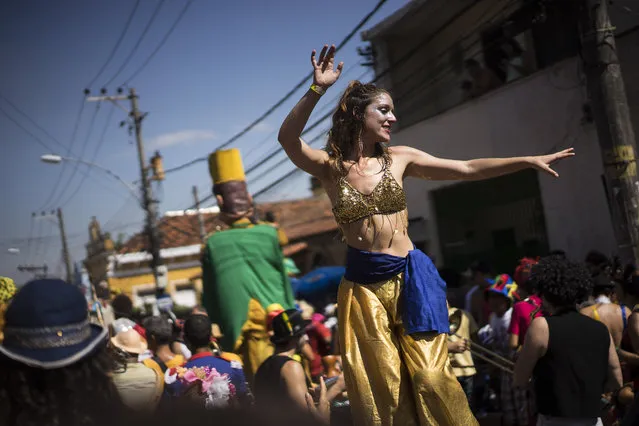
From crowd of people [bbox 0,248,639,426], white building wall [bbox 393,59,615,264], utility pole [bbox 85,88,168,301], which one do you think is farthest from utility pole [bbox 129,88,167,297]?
crowd of people [bbox 0,248,639,426]

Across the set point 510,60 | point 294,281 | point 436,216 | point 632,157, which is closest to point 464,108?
point 510,60

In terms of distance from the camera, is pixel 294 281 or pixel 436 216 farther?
pixel 436 216

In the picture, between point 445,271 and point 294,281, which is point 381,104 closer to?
point 445,271

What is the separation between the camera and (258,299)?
20.1 feet

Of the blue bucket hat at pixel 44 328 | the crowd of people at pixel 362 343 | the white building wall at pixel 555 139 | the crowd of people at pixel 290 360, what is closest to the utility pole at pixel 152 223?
the white building wall at pixel 555 139

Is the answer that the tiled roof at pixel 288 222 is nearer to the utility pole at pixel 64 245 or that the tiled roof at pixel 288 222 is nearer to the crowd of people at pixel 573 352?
the utility pole at pixel 64 245

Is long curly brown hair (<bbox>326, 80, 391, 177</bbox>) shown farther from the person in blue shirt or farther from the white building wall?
the white building wall

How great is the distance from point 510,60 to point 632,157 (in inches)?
255

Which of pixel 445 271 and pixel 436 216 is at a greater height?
pixel 436 216

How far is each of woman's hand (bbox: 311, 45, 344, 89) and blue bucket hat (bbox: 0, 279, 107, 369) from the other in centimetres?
179

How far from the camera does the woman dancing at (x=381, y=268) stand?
331cm

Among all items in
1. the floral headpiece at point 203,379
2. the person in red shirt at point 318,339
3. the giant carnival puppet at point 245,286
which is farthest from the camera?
the person in red shirt at point 318,339

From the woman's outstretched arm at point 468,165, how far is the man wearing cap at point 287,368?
140 centimetres

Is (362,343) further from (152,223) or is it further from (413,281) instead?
(152,223)
